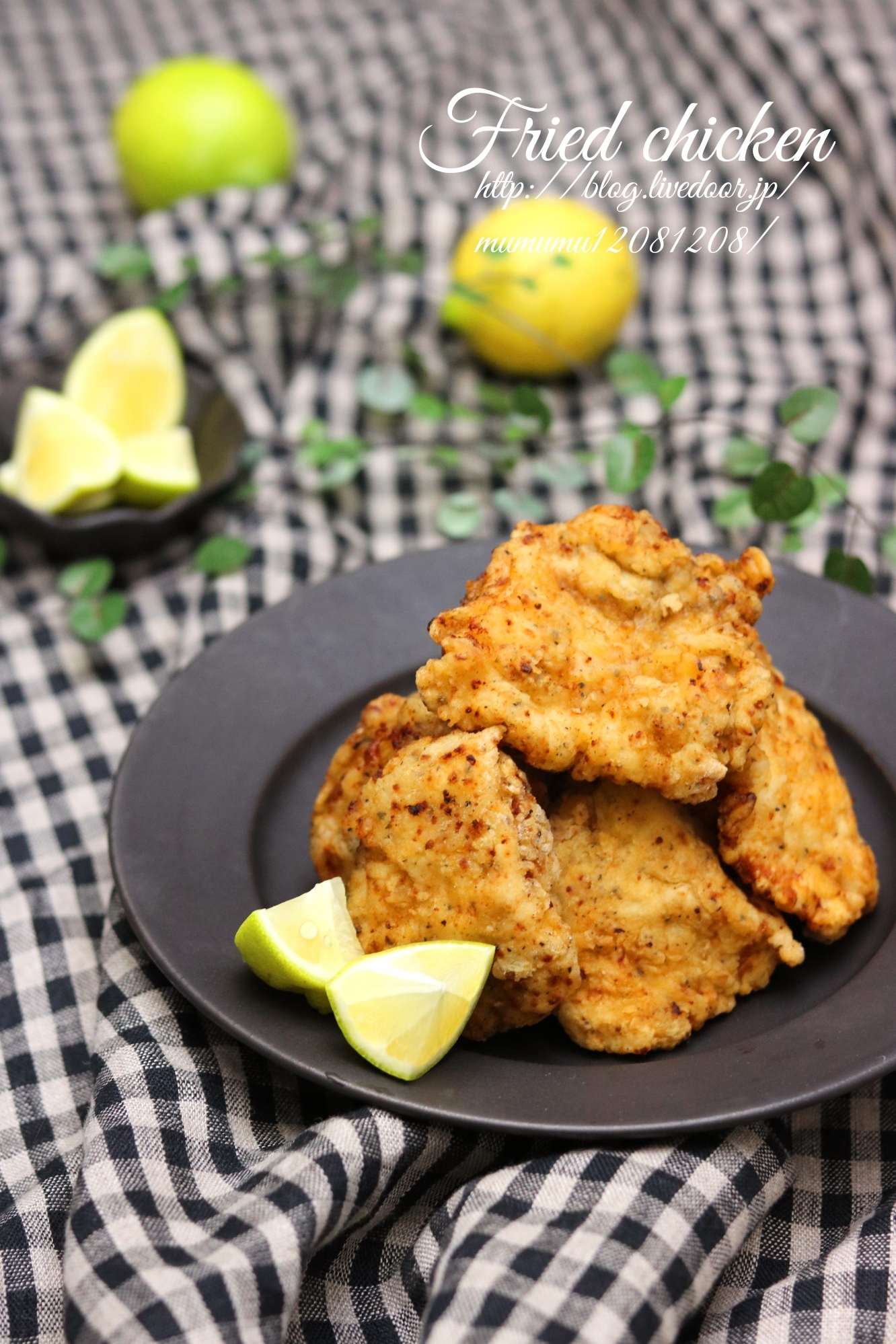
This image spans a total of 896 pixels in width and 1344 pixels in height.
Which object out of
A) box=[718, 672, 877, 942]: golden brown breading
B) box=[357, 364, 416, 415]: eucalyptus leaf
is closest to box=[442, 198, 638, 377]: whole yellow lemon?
box=[357, 364, 416, 415]: eucalyptus leaf

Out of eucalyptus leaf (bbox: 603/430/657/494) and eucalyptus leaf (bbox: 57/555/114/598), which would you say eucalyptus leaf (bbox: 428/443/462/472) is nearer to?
eucalyptus leaf (bbox: 603/430/657/494)

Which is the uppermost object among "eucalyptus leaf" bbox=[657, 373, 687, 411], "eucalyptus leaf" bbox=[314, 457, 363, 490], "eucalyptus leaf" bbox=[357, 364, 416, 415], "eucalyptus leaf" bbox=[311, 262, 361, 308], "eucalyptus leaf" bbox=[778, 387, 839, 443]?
"eucalyptus leaf" bbox=[311, 262, 361, 308]

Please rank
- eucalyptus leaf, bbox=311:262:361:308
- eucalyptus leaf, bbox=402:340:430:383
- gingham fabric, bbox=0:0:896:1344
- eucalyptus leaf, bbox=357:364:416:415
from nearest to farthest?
1. gingham fabric, bbox=0:0:896:1344
2. eucalyptus leaf, bbox=357:364:416:415
3. eucalyptus leaf, bbox=402:340:430:383
4. eucalyptus leaf, bbox=311:262:361:308

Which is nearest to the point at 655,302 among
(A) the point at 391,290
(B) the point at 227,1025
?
(A) the point at 391,290

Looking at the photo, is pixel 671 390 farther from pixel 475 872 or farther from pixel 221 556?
pixel 475 872

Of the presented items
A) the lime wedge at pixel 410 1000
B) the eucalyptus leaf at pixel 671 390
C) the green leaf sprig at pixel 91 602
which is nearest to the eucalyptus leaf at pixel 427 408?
the eucalyptus leaf at pixel 671 390

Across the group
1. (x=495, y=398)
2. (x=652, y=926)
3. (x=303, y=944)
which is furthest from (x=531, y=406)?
(x=303, y=944)

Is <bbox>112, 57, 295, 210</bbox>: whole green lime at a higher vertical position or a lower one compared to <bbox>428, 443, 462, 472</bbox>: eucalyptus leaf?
higher
